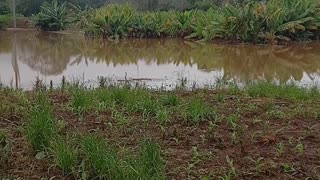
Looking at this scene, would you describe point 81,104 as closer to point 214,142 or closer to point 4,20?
point 214,142

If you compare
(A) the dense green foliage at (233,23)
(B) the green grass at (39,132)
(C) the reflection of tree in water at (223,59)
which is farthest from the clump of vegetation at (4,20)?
(B) the green grass at (39,132)

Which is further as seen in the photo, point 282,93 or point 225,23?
point 225,23

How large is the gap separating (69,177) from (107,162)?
26 centimetres

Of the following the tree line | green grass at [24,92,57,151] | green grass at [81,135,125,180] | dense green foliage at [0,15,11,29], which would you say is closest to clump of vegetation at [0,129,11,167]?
green grass at [24,92,57,151]

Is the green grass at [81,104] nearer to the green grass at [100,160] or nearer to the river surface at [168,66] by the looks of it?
the green grass at [100,160]

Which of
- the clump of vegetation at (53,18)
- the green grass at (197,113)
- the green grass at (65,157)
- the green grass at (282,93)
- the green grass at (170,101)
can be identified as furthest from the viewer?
the clump of vegetation at (53,18)

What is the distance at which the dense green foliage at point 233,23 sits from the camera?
55.4 ft

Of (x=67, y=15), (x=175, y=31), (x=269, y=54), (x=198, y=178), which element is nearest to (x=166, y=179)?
(x=198, y=178)

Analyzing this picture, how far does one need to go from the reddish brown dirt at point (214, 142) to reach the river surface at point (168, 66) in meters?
3.24

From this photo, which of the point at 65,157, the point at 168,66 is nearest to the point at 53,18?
the point at 168,66

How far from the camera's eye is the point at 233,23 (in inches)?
677

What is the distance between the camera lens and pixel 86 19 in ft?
77.1

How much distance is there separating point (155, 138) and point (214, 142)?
39 centimetres

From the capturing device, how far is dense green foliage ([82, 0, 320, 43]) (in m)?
16.9
